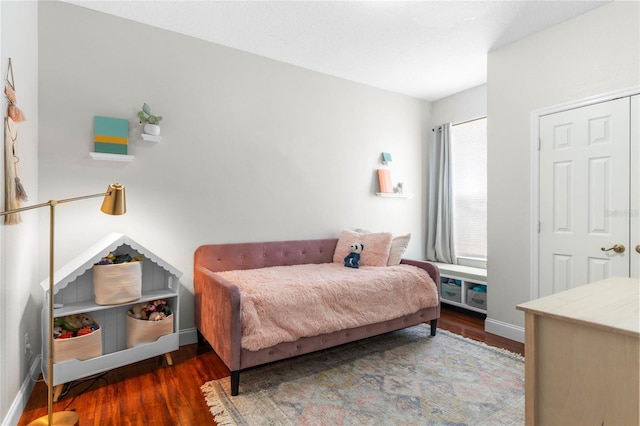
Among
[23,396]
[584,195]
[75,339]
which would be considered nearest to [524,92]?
[584,195]

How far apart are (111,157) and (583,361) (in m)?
2.89

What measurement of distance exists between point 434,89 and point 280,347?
354 centimetres

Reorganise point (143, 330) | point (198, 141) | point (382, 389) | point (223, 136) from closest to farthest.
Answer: point (382, 389)
point (143, 330)
point (198, 141)
point (223, 136)

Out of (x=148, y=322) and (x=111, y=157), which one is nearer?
(x=148, y=322)

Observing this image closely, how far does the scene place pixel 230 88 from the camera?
122 inches

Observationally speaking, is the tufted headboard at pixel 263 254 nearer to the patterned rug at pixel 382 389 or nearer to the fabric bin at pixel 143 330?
the fabric bin at pixel 143 330

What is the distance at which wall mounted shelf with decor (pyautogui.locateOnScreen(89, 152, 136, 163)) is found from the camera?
7.94 feet

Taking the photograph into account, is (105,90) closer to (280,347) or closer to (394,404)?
(280,347)

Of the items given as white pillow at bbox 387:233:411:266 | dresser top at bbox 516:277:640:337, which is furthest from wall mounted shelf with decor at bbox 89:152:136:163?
dresser top at bbox 516:277:640:337

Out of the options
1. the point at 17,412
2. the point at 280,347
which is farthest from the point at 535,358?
the point at 17,412

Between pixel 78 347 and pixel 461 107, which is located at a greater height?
pixel 461 107

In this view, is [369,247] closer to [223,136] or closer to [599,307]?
[223,136]

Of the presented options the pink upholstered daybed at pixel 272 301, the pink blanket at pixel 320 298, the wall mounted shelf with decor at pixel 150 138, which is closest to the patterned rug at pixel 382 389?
the pink upholstered daybed at pixel 272 301

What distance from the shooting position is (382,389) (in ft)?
6.92
